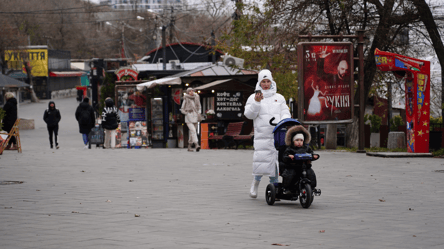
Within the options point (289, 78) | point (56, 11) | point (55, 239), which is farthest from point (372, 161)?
point (56, 11)

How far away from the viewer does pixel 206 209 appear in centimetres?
764

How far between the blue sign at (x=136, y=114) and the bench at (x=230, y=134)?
3.33 metres

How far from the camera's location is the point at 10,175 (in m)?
11.8

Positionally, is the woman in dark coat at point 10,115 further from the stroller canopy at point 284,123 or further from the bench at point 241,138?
the stroller canopy at point 284,123

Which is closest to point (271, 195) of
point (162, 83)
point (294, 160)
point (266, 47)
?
point (294, 160)

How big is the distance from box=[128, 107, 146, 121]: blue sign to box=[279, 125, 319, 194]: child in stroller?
1695 centimetres

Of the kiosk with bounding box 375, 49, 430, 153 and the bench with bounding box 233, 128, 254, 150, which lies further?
the bench with bounding box 233, 128, 254, 150

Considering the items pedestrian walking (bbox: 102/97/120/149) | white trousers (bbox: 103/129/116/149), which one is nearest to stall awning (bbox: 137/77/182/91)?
pedestrian walking (bbox: 102/97/120/149)

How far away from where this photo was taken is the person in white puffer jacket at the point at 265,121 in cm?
844

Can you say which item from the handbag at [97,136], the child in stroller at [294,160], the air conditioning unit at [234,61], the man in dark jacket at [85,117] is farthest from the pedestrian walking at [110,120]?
the child in stroller at [294,160]

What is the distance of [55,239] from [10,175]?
6.59 meters

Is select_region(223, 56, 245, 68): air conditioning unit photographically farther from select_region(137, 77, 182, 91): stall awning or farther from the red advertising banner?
the red advertising banner

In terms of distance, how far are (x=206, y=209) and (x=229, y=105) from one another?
15817mm

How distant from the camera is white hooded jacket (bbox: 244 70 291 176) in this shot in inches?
332
